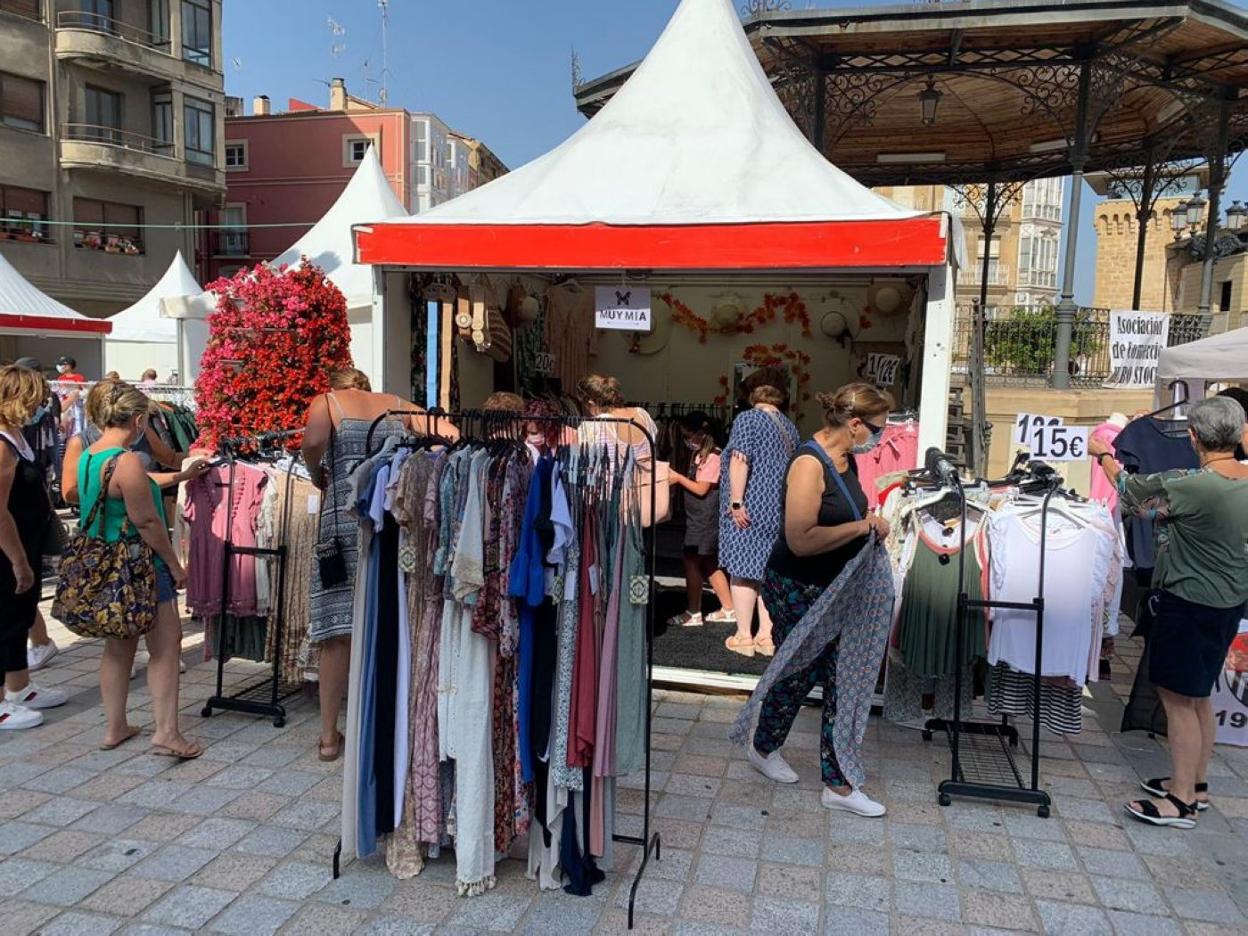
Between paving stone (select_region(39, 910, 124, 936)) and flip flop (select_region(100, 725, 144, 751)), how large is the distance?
1.35 m

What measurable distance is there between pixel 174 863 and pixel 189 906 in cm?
31

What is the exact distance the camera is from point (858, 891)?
3041 millimetres

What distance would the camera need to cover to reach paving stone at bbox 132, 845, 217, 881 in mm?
3057

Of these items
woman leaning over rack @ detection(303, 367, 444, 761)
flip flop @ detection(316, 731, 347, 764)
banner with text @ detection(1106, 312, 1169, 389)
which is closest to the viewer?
woman leaning over rack @ detection(303, 367, 444, 761)

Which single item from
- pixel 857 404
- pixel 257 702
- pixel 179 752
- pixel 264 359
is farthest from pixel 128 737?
pixel 857 404

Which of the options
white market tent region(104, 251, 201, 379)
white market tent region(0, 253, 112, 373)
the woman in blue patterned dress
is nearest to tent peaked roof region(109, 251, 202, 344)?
white market tent region(104, 251, 201, 379)

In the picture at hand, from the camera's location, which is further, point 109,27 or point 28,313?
point 109,27

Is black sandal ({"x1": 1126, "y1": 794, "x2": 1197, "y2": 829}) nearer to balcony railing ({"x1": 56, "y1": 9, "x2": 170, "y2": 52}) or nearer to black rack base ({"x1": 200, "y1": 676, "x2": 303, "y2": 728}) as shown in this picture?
black rack base ({"x1": 200, "y1": 676, "x2": 303, "y2": 728})

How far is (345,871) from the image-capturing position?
310cm

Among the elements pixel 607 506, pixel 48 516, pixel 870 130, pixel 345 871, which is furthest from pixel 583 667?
pixel 870 130

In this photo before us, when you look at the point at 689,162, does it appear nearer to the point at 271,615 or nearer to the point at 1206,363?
the point at 271,615

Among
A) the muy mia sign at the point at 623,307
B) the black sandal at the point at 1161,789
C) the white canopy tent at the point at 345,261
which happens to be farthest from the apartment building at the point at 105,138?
the black sandal at the point at 1161,789

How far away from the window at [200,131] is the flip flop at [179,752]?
88.8 feet

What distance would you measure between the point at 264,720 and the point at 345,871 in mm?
1625
